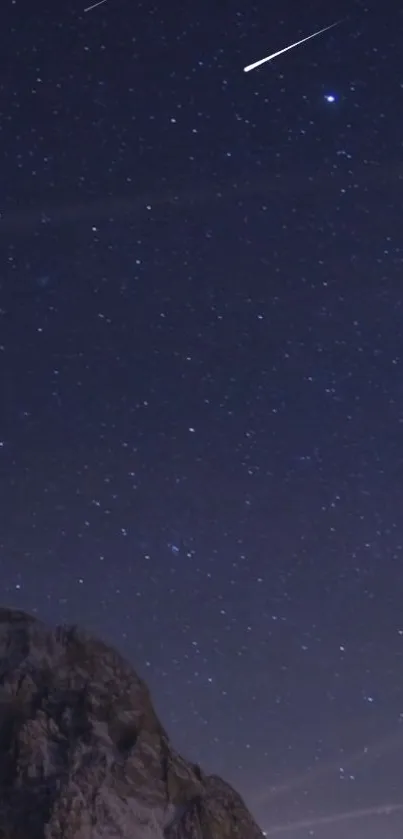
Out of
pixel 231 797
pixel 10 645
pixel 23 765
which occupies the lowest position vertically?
pixel 231 797

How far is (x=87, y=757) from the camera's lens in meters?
23.7

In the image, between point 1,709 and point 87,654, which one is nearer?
point 1,709

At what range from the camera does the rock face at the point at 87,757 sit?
73.5 feet

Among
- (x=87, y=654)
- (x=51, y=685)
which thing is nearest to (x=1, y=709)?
(x=51, y=685)

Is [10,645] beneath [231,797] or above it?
above

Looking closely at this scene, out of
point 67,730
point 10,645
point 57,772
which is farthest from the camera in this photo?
point 10,645

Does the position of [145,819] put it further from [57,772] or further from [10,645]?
[10,645]

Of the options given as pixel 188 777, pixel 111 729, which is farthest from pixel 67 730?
pixel 188 777

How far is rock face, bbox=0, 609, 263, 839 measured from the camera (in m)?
22.4

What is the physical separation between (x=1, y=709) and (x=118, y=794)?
348 centimetres

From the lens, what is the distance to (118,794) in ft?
75.5

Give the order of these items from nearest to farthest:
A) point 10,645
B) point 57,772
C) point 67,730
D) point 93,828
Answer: point 93,828 < point 57,772 < point 67,730 < point 10,645

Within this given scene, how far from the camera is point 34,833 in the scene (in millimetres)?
21938

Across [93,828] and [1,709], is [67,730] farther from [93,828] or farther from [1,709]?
[93,828]
